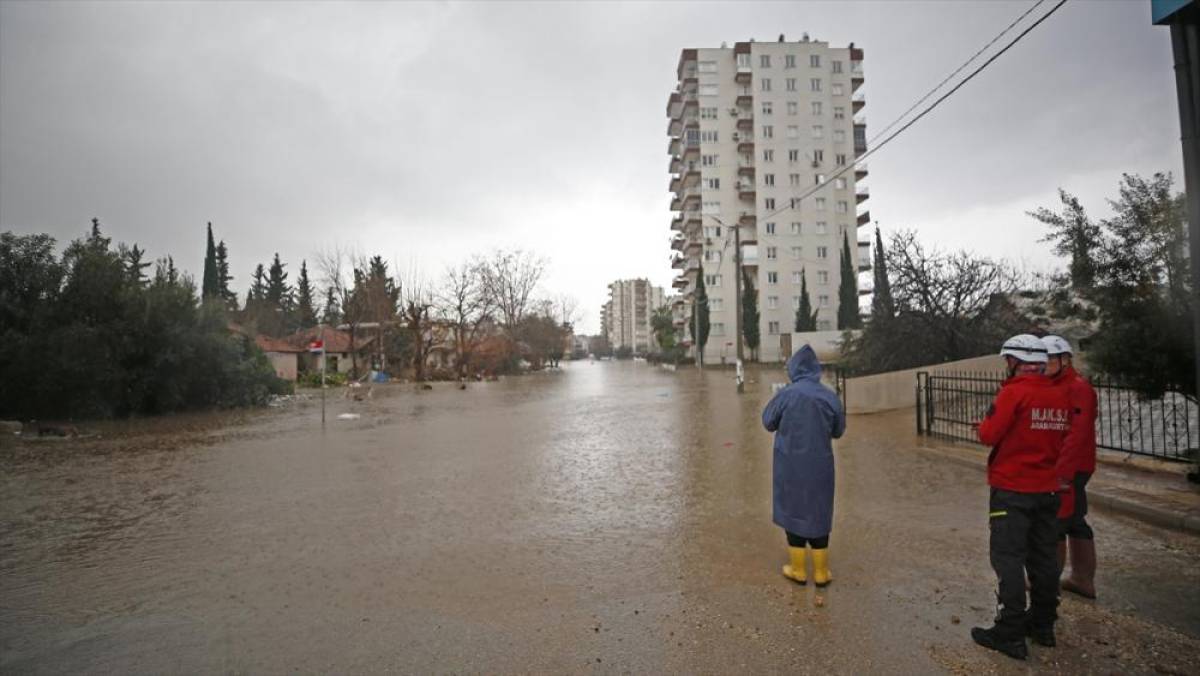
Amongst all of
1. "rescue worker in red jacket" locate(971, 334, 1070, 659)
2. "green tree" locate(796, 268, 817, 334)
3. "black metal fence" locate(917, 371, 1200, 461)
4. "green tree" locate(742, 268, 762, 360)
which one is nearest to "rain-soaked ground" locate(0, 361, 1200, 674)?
"rescue worker in red jacket" locate(971, 334, 1070, 659)

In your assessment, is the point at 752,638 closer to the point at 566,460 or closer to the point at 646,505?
the point at 646,505

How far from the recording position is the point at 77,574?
527 cm

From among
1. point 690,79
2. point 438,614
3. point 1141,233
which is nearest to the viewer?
point 438,614

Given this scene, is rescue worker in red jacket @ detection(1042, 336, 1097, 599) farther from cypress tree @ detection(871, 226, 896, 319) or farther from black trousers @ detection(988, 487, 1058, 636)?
cypress tree @ detection(871, 226, 896, 319)

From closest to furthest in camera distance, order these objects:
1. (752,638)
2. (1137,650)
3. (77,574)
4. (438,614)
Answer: (1137,650), (752,638), (438,614), (77,574)

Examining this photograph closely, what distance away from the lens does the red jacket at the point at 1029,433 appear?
3.54m

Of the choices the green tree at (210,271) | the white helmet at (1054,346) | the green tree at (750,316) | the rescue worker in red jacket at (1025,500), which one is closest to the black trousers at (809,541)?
the rescue worker in red jacket at (1025,500)

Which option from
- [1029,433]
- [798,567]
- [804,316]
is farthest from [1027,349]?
[804,316]

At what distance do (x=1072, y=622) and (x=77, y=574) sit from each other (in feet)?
25.5

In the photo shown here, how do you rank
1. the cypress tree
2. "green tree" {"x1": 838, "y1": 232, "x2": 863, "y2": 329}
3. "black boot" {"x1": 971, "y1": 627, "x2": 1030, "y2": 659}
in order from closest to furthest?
1. "black boot" {"x1": 971, "y1": 627, "x2": 1030, "y2": 659}
2. the cypress tree
3. "green tree" {"x1": 838, "y1": 232, "x2": 863, "y2": 329}

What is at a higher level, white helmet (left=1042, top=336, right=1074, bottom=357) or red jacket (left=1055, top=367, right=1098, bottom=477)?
white helmet (left=1042, top=336, right=1074, bottom=357)

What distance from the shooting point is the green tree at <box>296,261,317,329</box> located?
69.1 metres

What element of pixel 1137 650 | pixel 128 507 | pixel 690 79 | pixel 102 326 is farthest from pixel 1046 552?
pixel 690 79

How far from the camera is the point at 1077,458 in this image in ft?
12.9
